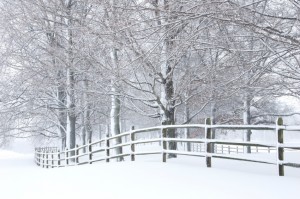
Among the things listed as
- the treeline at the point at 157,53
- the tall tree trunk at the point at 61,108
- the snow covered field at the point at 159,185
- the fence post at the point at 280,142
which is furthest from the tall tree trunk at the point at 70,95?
the fence post at the point at 280,142

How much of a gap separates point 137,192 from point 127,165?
3.87 meters

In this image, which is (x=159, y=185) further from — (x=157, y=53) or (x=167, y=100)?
(x=167, y=100)

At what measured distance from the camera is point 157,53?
1223cm

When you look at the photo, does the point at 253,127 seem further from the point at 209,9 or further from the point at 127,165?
the point at 127,165

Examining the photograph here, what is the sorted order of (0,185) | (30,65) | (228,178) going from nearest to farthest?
(228,178)
(0,185)
(30,65)

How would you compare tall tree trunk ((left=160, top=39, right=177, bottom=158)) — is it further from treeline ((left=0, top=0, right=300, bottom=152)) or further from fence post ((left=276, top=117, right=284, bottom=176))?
fence post ((left=276, top=117, right=284, bottom=176))

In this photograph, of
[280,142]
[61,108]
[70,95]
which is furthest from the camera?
[61,108]

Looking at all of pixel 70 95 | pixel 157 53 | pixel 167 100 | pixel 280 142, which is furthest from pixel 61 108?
pixel 280 142

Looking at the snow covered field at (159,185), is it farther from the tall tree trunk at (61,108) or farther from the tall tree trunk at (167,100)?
the tall tree trunk at (61,108)

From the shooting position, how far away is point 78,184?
8906 mm

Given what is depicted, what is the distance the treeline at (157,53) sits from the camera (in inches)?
353

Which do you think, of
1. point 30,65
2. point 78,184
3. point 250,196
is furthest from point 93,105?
point 250,196

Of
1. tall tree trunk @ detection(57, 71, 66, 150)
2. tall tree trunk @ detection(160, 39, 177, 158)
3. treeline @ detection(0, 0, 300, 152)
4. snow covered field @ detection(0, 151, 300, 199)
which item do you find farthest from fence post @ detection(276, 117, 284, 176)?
tall tree trunk @ detection(57, 71, 66, 150)

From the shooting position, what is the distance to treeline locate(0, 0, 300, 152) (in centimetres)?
898
